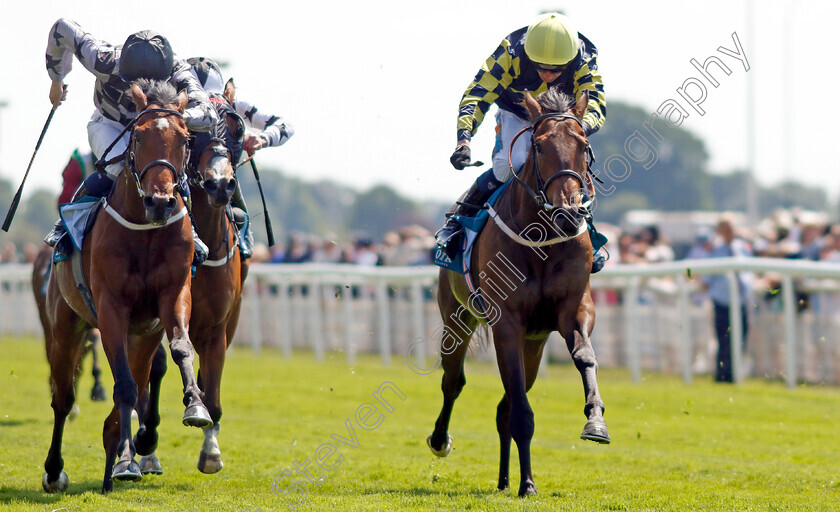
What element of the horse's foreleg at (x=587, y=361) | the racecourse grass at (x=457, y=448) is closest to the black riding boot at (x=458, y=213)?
the horse's foreleg at (x=587, y=361)

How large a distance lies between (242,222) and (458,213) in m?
1.37

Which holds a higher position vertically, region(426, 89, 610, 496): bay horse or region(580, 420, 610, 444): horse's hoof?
region(426, 89, 610, 496): bay horse

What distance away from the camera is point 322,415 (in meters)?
9.93

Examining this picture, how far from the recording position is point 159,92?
578cm

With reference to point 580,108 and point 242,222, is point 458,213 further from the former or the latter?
point 242,222

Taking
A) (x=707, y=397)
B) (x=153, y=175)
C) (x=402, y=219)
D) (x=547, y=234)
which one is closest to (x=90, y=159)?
(x=153, y=175)

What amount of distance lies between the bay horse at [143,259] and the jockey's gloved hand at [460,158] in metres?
1.50

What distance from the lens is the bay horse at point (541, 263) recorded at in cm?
545

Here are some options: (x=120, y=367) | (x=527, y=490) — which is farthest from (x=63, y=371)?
(x=527, y=490)

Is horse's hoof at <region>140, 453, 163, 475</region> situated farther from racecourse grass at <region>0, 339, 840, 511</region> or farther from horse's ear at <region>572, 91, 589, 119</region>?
horse's ear at <region>572, 91, 589, 119</region>

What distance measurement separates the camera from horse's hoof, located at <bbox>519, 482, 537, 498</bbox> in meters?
5.64

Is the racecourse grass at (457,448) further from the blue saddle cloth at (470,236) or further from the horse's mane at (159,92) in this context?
the horse's mane at (159,92)

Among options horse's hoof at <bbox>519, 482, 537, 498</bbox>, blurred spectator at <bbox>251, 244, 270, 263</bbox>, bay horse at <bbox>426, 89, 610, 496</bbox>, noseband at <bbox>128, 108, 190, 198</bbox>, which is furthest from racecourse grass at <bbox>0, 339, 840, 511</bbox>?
blurred spectator at <bbox>251, 244, 270, 263</bbox>

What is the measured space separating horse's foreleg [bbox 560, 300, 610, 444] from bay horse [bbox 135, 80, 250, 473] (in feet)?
6.65
